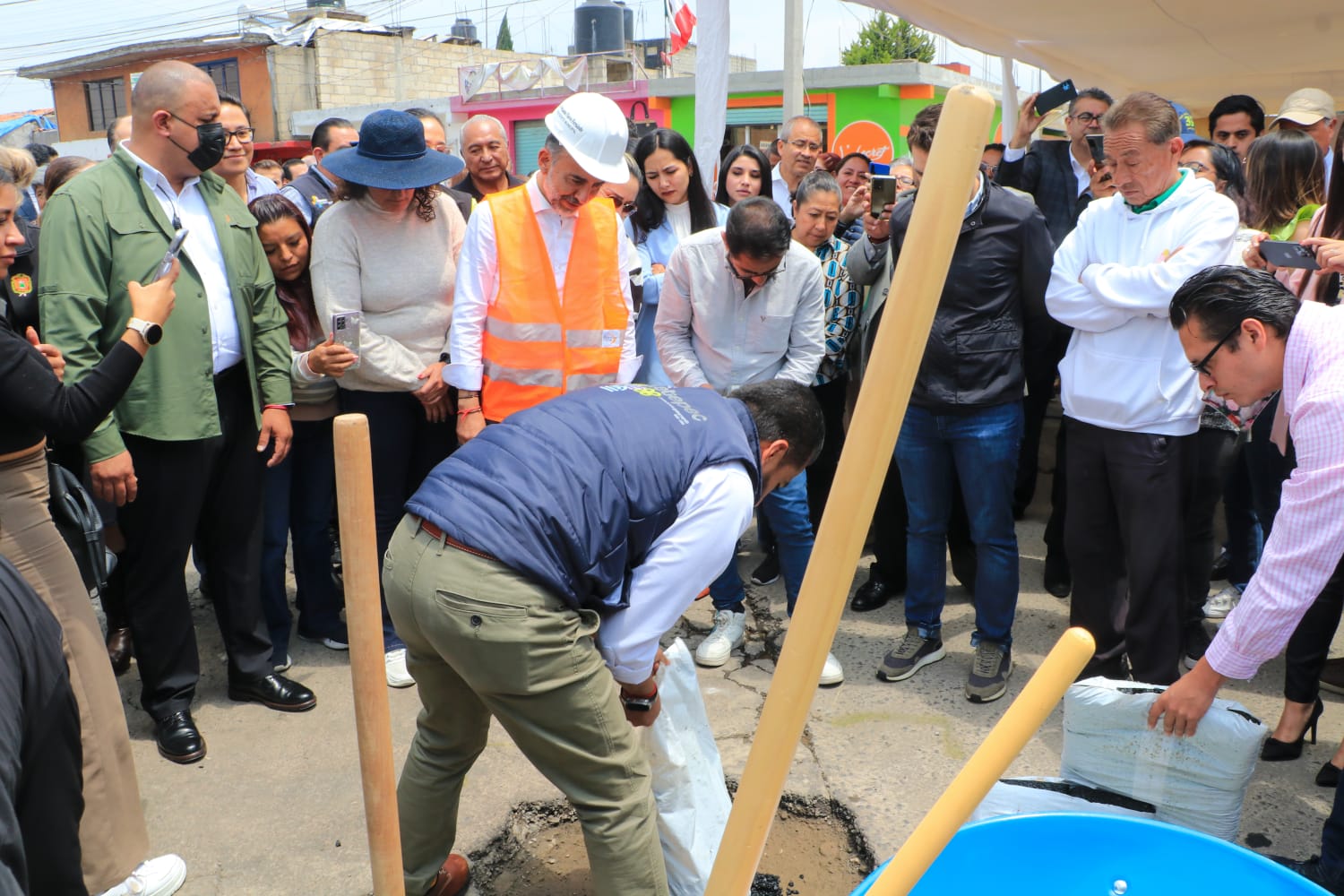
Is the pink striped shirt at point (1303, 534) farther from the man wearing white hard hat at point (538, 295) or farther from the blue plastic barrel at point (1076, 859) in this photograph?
the man wearing white hard hat at point (538, 295)

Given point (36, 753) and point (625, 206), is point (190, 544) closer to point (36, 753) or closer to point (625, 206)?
point (36, 753)

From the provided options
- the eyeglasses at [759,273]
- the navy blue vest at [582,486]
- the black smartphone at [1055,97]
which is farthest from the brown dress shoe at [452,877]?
the black smartphone at [1055,97]

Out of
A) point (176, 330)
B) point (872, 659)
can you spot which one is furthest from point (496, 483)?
point (872, 659)

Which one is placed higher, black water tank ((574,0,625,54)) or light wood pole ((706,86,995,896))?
black water tank ((574,0,625,54))

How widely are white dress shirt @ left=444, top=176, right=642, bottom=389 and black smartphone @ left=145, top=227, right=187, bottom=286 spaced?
88 cm

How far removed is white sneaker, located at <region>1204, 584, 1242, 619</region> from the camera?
4086 millimetres

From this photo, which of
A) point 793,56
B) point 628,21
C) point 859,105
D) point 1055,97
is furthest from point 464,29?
point 1055,97

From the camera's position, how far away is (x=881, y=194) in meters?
3.83

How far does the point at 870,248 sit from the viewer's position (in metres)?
4.00

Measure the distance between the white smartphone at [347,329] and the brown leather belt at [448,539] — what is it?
1.46 m

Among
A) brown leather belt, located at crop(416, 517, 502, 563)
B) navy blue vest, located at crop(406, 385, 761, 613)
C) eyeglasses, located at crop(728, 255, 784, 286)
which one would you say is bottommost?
brown leather belt, located at crop(416, 517, 502, 563)

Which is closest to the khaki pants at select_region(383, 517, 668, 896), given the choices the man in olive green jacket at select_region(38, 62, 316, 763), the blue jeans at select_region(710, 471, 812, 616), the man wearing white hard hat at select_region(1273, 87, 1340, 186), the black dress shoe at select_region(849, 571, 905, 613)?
the man in olive green jacket at select_region(38, 62, 316, 763)

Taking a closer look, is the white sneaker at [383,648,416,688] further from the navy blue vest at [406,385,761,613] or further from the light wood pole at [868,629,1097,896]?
the light wood pole at [868,629,1097,896]

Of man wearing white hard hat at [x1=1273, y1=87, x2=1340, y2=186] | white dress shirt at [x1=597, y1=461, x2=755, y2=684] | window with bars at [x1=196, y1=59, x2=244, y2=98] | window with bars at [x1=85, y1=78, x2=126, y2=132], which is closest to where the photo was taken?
white dress shirt at [x1=597, y1=461, x2=755, y2=684]
